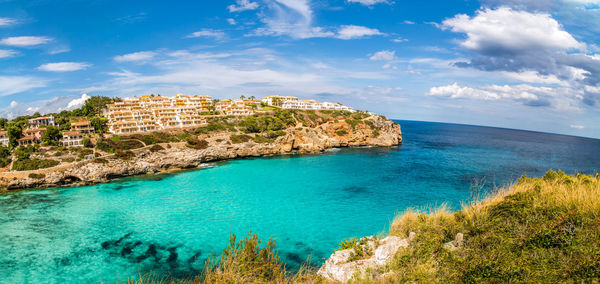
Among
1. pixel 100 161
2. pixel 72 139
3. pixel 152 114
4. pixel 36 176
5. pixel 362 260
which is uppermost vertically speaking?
pixel 152 114

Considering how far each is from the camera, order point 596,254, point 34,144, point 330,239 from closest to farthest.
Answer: point 596,254, point 330,239, point 34,144

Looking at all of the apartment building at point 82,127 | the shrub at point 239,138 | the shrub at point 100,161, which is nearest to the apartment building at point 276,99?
the shrub at point 239,138

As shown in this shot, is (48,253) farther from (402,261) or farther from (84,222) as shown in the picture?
(402,261)

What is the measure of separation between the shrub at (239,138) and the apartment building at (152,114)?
12.8 metres

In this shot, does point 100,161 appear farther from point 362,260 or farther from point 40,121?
point 362,260

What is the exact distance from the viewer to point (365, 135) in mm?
73062

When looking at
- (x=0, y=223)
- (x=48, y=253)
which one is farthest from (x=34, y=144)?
(x=48, y=253)

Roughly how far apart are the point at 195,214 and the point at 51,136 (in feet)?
136

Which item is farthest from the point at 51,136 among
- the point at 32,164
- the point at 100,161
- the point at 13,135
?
the point at 100,161

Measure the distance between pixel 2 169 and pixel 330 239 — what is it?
1899 inches

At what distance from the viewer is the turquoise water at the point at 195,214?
16609 millimetres

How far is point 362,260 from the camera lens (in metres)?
9.41

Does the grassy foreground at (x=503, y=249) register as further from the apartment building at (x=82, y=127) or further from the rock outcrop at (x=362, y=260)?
the apartment building at (x=82, y=127)

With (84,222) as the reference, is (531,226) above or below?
above
